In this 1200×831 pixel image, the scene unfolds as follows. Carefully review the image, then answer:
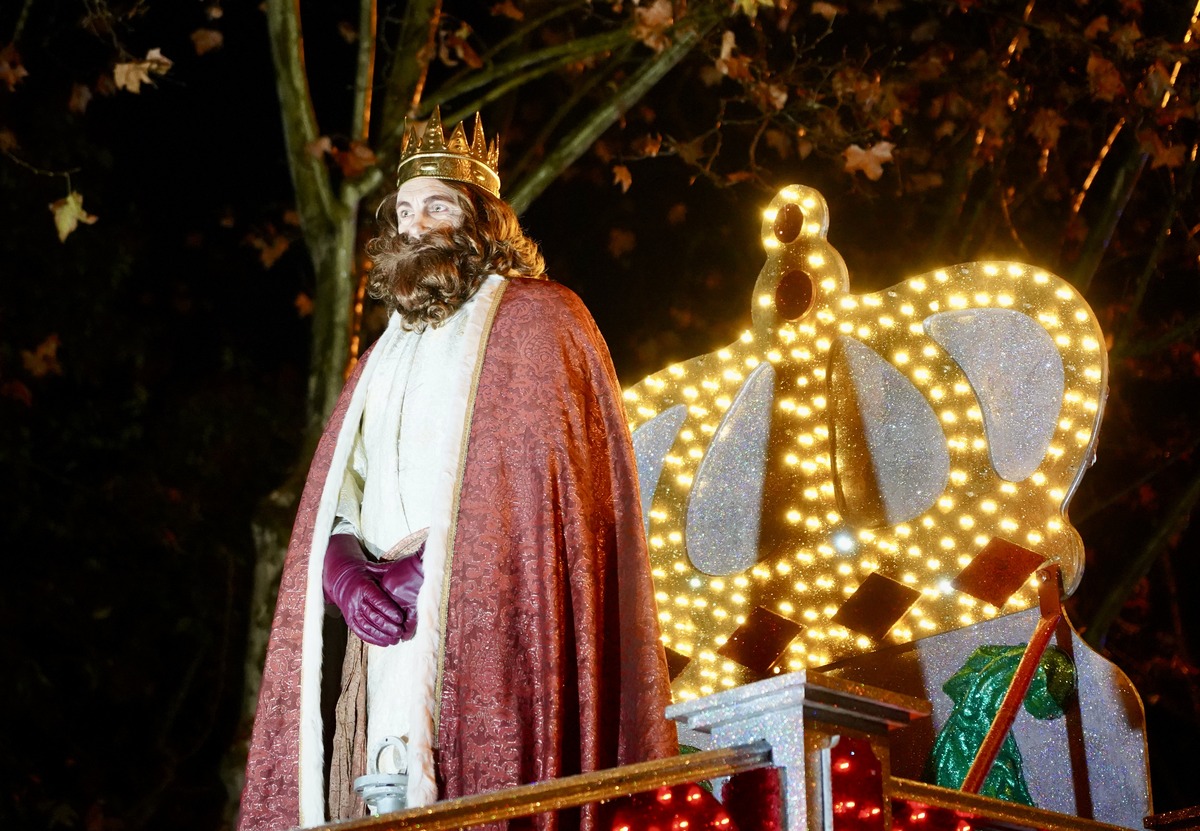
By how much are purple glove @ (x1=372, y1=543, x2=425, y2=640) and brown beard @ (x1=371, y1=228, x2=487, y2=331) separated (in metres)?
0.78

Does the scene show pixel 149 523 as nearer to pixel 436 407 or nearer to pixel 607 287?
pixel 607 287

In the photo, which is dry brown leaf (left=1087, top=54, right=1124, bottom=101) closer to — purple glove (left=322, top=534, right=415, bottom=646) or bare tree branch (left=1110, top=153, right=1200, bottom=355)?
bare tree branch (left=1110, top=153, right=1200, bottom=355)

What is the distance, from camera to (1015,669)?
481 cm

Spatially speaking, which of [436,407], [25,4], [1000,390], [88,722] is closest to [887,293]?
[1000,390]

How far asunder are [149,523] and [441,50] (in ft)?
17.5

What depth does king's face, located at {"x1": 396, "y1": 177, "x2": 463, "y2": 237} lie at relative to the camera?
15.3 feet

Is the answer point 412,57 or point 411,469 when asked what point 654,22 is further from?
point 411,469

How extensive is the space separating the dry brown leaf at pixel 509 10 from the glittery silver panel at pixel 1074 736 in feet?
18.7

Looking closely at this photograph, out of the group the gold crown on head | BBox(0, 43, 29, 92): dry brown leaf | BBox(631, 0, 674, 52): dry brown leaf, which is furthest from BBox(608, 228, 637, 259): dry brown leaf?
the gold crown on head

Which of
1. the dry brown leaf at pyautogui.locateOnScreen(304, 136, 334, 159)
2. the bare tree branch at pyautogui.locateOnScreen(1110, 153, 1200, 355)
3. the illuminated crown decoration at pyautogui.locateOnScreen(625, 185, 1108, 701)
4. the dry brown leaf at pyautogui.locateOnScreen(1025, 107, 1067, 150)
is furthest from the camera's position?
the dry brown leaf at pyautogui.locateOnScreen(1025, 107, 1067, 150)

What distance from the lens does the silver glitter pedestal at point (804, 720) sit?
3.15 m

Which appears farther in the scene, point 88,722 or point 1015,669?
point 88,722

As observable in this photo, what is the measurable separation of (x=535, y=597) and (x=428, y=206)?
1395 mm

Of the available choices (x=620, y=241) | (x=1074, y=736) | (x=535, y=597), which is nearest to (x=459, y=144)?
(x=535, y=597)
